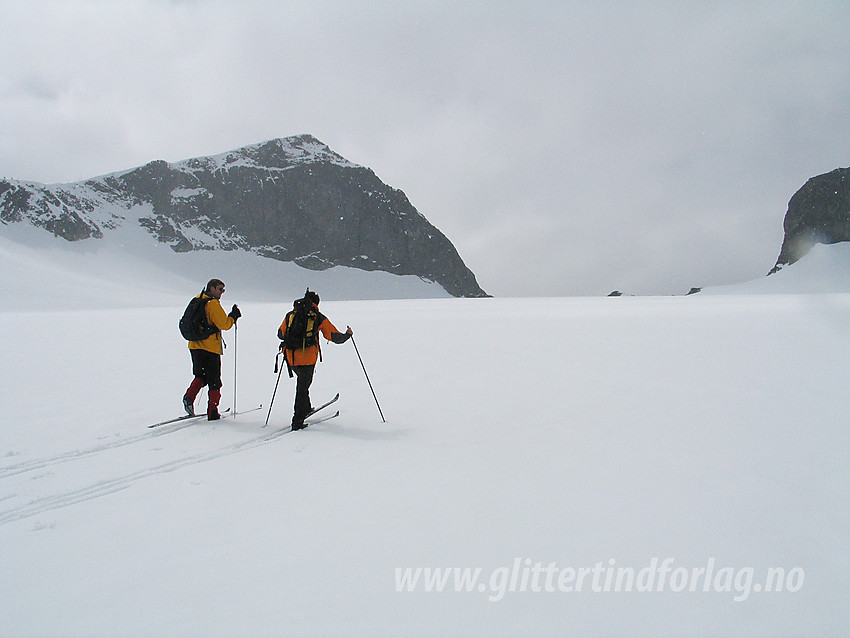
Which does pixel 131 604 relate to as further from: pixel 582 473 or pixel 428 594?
pixel 582 473

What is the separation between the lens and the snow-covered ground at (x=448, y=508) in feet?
8.39

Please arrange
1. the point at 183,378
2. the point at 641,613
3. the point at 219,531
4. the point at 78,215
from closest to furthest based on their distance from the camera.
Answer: the point at 641,613 → the point at 219,531 → the point at 183,378 → the point at 78,215

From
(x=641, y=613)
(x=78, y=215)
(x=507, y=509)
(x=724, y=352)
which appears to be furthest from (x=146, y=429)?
(x=78, y=215)

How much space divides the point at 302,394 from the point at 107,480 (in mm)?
2542

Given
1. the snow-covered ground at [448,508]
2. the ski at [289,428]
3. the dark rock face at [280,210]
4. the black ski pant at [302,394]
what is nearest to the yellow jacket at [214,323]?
the snow-covered ground at [448,508]

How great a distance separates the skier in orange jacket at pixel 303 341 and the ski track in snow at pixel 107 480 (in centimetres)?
45

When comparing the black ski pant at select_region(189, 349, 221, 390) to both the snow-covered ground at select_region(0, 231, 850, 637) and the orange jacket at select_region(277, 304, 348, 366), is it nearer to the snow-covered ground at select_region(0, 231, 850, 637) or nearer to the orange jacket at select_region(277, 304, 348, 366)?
the snow-covered ground at select_region(0, 231, 850, 637)

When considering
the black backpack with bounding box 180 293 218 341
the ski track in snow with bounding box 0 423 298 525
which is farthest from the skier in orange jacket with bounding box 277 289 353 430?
the black backpack with bounding box 180 293 218 341

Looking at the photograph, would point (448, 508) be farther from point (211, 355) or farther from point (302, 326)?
point (211, 355)

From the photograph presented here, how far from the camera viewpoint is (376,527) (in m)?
3.46

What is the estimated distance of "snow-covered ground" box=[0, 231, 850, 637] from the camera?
256cm

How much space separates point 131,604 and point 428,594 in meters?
1.76

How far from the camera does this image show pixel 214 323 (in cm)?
699

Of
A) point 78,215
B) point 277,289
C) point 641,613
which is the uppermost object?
point 78,215
